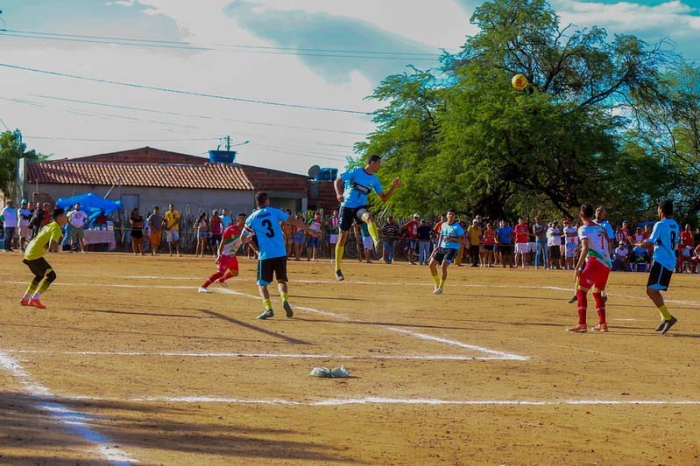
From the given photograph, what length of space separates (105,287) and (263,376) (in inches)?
440

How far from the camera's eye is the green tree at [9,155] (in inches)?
2731

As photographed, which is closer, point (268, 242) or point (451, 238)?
point (268, 242)

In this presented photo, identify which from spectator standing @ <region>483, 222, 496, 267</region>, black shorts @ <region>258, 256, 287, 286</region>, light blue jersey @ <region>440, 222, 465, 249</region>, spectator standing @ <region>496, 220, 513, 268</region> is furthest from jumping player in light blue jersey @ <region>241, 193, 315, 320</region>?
spectator standing @ <region>496, 220, 513, 268</region>

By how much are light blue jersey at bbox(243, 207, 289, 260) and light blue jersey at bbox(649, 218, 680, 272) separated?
17.4 feet

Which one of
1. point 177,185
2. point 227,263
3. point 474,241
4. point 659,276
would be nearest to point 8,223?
point 474,241

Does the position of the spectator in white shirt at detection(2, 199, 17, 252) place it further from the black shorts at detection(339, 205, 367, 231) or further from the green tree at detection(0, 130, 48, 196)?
the green tree at detection(0, 130, 48, 196)

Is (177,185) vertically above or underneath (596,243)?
above

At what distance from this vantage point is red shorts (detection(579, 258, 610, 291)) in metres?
15.4

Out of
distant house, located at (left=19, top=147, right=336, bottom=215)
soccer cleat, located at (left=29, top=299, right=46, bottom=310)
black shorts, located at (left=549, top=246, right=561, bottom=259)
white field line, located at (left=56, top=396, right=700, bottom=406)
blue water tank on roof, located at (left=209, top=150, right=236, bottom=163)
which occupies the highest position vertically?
blue water tank on roof, located at (left=209, top=150, right=236, bottom=163)

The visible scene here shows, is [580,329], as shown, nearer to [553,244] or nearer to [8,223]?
[553,244]

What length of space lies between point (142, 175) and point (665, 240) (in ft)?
156

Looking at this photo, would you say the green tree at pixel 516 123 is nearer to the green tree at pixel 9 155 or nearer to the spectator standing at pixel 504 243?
the spectator standing at pixel 504 243

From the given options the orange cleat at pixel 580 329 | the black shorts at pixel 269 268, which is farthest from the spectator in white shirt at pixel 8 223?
the orange cleat at pixel 580 329

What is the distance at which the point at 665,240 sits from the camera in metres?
15.3
